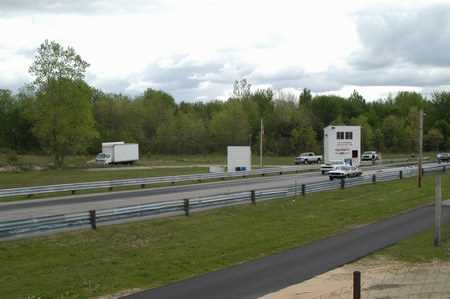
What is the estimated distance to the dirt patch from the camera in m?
12.0

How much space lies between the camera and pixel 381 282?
13.0 m

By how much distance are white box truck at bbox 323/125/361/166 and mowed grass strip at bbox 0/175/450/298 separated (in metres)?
25.7

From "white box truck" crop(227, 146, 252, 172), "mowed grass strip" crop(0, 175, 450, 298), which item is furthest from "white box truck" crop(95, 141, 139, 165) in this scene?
"mowed grass strip" crop(0, 175, 450, 298)

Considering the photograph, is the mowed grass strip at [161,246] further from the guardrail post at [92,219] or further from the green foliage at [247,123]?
the green foliage at [247,123]

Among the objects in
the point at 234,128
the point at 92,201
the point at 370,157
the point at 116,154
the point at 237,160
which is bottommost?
the point at 92,201

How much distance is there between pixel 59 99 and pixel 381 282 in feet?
179

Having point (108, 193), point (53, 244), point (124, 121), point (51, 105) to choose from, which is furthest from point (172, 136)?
point (53, 244)

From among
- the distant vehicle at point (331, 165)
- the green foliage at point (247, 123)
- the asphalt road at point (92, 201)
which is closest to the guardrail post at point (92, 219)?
the asphalt road at point (92, 201)

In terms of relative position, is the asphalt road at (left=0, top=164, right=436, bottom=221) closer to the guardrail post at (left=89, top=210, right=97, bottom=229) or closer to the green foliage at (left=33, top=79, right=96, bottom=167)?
the guardrail post at (left=89, top=210, right=97, bottom=229)

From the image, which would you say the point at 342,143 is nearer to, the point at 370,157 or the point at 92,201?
the point at 92,201

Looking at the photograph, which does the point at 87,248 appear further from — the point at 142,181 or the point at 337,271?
the point at 142,181

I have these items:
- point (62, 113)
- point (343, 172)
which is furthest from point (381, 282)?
point (62, 113)

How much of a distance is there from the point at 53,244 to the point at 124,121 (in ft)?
312

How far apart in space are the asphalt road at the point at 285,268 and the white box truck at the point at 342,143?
1292 inches
